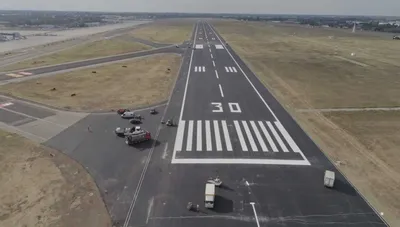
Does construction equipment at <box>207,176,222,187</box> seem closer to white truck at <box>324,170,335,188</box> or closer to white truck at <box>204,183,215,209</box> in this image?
white truck at <box>204,183,215,209</box>

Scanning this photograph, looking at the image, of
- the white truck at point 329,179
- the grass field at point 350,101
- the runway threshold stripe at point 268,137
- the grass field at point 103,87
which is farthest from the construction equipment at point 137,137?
the grass field at point 350,101


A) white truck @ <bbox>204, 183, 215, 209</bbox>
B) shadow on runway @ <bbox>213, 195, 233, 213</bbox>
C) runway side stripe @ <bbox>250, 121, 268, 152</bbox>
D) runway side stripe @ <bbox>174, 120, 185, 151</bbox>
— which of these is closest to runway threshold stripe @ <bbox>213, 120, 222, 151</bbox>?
runway side stripe @ <bbox>174, 120, 185, 151</bbox>

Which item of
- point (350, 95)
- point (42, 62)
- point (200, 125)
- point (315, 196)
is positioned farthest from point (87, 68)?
point (315, 196)

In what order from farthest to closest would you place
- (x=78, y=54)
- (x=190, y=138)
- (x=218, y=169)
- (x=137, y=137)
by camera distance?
(x=78, y=54) → (x=190, y=138) → (x=137, y=137) → (x=218, y=169)

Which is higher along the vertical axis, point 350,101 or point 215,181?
point 350,101

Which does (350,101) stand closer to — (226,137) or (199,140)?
(226,137)

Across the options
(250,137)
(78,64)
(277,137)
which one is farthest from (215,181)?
(78,64)

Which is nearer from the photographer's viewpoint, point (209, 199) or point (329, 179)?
point (209, 199)
